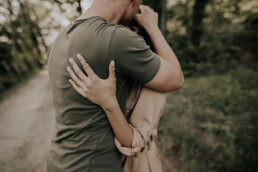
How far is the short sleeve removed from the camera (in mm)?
1054

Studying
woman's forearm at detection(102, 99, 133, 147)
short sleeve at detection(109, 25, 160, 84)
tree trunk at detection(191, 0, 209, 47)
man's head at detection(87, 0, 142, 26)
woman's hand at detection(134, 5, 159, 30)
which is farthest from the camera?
tree trunk at detection(191, 0, 209, 47)

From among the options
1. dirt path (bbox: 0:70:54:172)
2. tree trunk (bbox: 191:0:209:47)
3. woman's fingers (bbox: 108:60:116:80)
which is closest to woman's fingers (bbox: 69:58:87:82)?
woman's fingers (bbox: 108:60:116:80)

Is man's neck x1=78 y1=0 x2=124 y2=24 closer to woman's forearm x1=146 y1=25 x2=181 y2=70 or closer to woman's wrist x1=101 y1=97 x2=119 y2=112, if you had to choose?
woman's forearm x1=146 y1=25 x2=181 y2=70

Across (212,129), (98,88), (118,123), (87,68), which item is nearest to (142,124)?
(118,123)

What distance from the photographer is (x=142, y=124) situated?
4.56 feet

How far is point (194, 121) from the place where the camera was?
3.95 meters

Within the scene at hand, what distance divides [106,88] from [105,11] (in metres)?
0.63

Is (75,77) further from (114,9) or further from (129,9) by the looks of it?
(129,9)

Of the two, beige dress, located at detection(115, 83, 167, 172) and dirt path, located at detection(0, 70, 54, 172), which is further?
dirt path, located at detection(0, 70, 54, 172)

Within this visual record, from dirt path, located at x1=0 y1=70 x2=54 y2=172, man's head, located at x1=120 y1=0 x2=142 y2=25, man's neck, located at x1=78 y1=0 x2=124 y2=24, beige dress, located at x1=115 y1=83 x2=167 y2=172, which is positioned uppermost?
man's neck, located at x1=78 y1=0 x2=124 y2=24

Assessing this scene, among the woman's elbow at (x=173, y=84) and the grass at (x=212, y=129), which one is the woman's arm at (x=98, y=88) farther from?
the grass at (x=212, y=129)

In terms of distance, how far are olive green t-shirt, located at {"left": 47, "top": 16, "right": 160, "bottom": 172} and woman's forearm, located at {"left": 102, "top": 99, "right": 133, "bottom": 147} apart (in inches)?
3.6

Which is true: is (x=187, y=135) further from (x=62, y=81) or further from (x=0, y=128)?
(x=0, y=128)

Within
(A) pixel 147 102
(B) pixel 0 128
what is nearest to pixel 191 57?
(A) pixel 147 102
